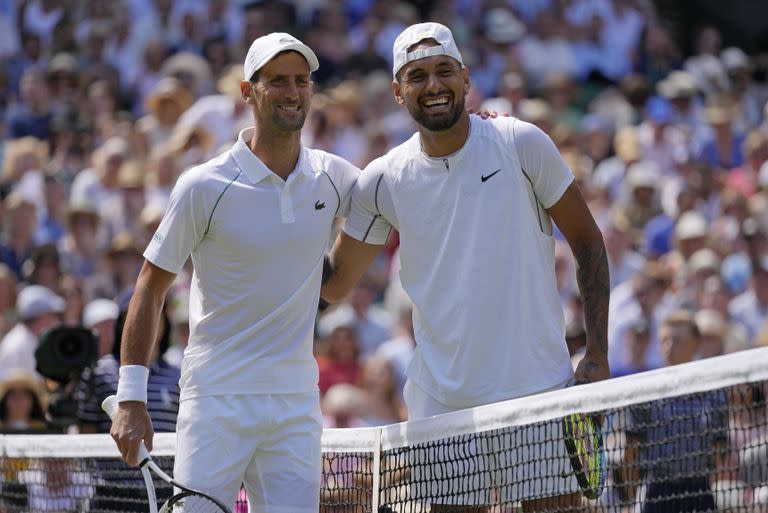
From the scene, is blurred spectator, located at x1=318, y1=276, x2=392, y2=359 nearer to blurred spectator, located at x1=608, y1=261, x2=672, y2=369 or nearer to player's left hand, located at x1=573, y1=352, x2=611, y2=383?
blurred spectator, located at x1=608, y1=261, x2=672, y2=369

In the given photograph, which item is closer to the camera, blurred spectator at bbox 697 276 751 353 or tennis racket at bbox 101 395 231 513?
tennis racket at bbox 101 395 231 513

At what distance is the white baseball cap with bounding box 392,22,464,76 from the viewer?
6.34 metres

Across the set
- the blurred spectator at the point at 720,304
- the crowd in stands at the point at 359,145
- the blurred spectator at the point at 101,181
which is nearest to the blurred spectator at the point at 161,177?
the crowd in stands at the point at 359,145

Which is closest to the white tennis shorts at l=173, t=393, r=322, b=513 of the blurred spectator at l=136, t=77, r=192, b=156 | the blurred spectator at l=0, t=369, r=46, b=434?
the blurred spectator at l=0, t=369, r=46, b=434

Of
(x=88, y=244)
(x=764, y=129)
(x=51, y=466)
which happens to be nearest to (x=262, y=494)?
(x=51, y=466)

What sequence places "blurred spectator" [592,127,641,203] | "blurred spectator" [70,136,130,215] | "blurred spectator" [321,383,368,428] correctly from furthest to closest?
"blurred spectator" [592,127,641,203] → "blurred spectator" [70,136,130,215] → "blurred spectator" [321,383,368,428]

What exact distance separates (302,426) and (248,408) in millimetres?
219

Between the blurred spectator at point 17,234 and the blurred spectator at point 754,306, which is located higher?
the blurred spectator at point 17,234

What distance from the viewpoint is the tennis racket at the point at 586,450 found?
5.93m

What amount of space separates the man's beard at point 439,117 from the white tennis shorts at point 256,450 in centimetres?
120

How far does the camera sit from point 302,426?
6.04 metres

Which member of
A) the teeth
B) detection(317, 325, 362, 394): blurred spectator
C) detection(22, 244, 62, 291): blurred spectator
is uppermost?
detection(22, 244, 62, 291): blurred spectator

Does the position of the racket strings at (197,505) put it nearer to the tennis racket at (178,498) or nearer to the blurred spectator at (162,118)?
the tennis racket at (178,498)

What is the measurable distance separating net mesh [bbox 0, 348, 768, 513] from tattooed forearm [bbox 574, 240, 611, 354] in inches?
17.0
